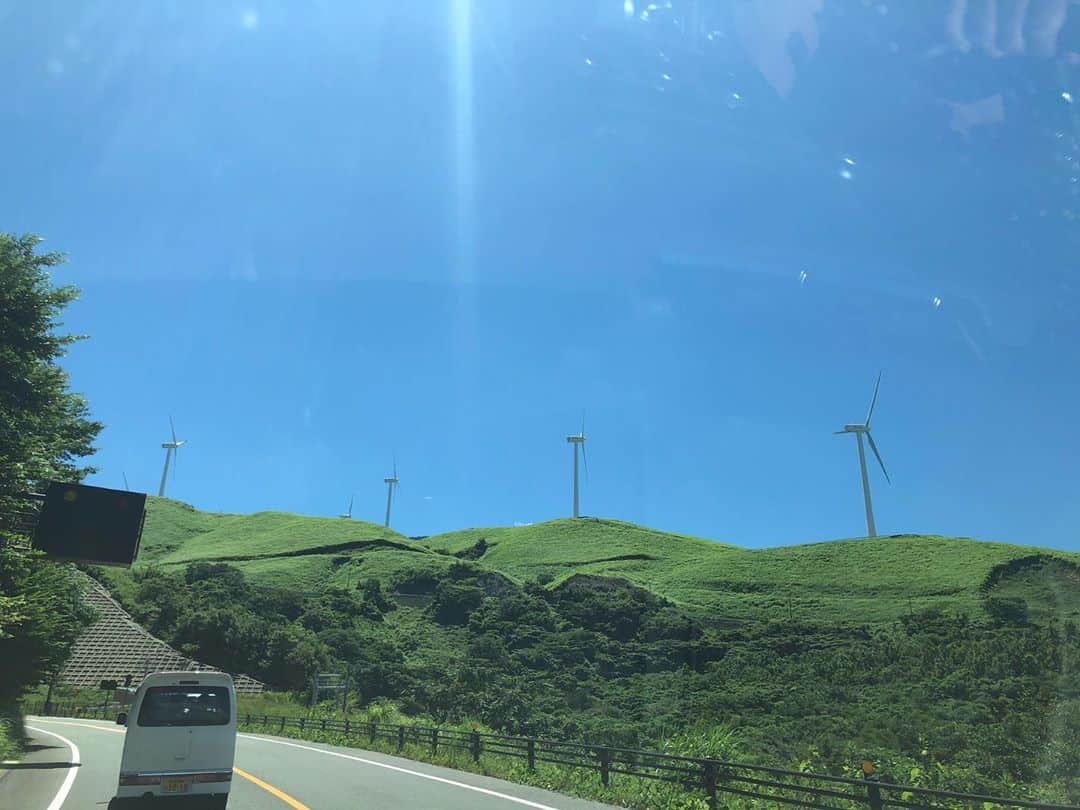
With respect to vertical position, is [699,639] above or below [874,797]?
above

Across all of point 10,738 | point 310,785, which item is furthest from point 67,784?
point 10,738

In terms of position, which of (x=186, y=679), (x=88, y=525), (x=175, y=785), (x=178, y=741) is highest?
(x=88, y=525)

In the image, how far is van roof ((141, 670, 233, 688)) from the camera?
42.4 ft

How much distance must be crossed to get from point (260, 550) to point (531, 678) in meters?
97.6

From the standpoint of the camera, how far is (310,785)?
52.5 ft

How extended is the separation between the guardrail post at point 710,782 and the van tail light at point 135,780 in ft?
29.5

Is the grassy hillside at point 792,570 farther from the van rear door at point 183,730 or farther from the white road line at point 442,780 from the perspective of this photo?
the van rear door at point 183,730

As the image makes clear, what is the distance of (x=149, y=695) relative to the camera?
41.9 ft

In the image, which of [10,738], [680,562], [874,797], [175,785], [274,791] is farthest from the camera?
[680,562]

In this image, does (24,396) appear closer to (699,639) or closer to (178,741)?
(178,741)

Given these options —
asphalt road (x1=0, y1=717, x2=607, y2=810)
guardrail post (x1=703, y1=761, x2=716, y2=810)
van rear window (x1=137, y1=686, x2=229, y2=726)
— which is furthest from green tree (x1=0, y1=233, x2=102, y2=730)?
guardrail post (x1=703, y1=761, x2=716, y2=810)

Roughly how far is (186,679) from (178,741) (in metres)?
1.14

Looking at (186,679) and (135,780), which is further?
(186,679)

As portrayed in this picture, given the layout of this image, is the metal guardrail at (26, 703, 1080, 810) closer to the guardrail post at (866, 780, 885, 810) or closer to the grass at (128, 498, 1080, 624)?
the guardrail post at (866, 780, 885, 810)
